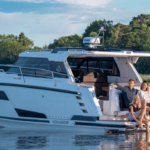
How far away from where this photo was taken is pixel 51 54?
10305 mm

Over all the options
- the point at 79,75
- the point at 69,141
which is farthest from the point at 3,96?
the point at 79,75

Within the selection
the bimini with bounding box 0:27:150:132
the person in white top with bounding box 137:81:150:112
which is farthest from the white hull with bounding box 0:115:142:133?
the person in white top with bounding box 137:81:150:112

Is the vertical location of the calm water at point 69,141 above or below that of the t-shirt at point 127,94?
below

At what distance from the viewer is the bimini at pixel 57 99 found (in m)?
9.26

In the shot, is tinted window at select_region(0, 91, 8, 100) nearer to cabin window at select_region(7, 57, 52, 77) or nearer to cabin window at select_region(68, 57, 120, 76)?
cabin window at select_region(7, 57, 52, 77)

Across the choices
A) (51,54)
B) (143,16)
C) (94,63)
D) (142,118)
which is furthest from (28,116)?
(143,16)

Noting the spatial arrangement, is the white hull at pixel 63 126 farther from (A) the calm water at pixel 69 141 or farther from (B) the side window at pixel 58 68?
(B) the side window at pixel 58 68

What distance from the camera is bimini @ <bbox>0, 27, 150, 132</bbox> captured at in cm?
926

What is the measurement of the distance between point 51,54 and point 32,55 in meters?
0.83

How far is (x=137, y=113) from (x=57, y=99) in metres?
2.26

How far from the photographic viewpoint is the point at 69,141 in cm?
897

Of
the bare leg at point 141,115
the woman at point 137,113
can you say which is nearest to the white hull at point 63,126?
the woman at point 137,113

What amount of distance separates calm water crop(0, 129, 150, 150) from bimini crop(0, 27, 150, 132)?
0.24 m

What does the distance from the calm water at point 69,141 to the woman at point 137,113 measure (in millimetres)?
482
